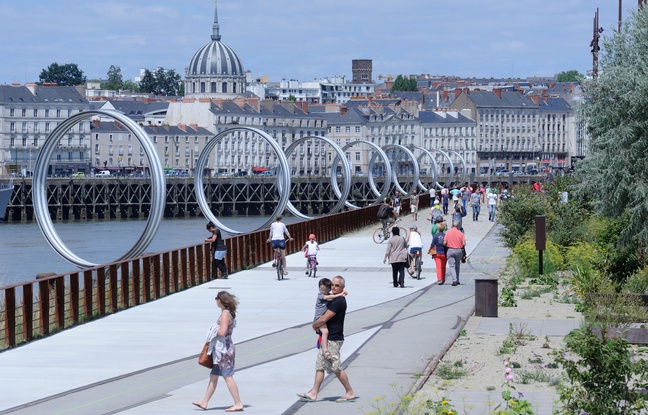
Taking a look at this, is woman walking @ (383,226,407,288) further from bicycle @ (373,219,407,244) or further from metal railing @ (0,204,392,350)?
bicycle @ (373,219,407,244)

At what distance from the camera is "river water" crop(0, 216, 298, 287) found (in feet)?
175

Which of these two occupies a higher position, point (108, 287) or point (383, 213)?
point (383, 213)

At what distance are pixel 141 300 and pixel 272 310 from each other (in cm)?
290

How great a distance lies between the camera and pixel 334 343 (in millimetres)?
14312

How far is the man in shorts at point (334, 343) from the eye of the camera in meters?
14.3

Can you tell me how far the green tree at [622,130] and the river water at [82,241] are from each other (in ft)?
69.0

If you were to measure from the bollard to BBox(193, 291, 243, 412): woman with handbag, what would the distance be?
344 inches

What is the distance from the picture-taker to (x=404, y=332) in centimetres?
2048

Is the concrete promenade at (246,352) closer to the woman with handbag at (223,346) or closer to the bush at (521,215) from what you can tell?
the woman with handbag at (223,346)

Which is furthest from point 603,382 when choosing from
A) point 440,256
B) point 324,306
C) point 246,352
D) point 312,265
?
point 312,265

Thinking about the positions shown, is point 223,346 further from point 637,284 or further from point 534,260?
point 534,260

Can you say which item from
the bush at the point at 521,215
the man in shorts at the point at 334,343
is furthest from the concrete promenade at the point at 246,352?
the bush at the point at 521,215

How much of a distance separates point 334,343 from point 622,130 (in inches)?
411

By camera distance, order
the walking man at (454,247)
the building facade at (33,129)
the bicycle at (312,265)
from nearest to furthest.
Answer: the walking man at (454,247), the bicycle at (312,265), the building facade at (33,129)
